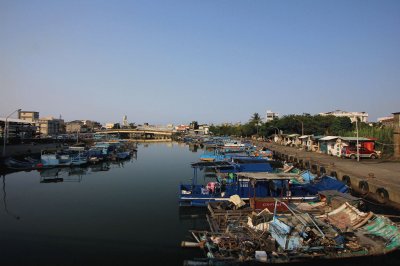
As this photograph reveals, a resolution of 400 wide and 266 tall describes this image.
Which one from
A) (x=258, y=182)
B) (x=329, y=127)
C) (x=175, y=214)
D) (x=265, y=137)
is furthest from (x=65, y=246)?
(x=265, y=137)

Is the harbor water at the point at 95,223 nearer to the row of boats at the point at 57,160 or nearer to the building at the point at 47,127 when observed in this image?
the row of boats at the point at 57,160

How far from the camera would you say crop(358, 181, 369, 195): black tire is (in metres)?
22.9

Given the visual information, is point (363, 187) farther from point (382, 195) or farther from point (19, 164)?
point (19, 164)

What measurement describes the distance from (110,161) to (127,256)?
1649 inches

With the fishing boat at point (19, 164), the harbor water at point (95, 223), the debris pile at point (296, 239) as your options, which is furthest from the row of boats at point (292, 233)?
the fishing boat at point (19, 164)

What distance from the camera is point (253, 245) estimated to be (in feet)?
41.6

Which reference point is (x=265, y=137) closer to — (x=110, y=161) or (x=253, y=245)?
(x=110, y=161)

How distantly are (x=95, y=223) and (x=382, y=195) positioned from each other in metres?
20.3

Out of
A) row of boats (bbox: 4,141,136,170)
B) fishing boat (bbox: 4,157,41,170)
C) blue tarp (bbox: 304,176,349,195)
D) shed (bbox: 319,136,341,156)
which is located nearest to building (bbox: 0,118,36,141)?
row of boats (bbox: 4,141,136,170)

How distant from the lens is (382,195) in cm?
2117

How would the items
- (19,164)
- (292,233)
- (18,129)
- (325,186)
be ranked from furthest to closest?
1. (18,129)
2. (19,164)
3. (325,186)
4. (292,233)

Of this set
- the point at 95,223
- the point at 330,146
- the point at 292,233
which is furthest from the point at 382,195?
the point at 330,146

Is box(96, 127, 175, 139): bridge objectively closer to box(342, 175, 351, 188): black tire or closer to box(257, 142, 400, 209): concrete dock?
box(257, 142, 400, 209): concrete dock

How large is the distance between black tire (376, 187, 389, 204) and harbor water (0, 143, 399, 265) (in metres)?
9.11
